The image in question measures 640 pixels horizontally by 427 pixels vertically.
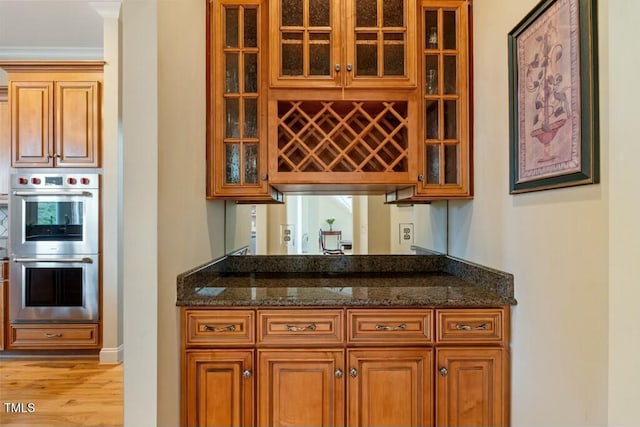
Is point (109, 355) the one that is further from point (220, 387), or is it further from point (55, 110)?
point (55, 110)

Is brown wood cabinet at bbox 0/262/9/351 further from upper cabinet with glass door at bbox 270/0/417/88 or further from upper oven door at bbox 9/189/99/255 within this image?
upper cabinet with glass door at bbox 270/0/417/88

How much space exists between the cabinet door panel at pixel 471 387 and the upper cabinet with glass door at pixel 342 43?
55.9 inches

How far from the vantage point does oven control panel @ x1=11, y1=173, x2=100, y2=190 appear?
3066 millimetres

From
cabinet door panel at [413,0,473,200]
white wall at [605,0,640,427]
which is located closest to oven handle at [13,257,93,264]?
cabinet door panel at [413,0,473,200]

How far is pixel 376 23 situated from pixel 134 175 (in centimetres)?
150

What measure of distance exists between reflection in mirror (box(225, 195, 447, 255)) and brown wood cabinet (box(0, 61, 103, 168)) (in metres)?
1.81

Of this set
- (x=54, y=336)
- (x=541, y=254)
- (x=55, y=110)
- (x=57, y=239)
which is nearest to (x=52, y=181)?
(x=57, y=239)

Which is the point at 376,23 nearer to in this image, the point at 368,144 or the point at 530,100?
the point at 368,144

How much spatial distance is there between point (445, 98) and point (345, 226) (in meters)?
1.00

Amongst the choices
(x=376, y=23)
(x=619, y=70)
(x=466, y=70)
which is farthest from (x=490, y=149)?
(x=376, y=23)

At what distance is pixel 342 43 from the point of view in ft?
6.30

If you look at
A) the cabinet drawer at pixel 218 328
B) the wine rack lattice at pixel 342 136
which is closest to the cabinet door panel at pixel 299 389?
the cabinet drawer at pixel 218 328

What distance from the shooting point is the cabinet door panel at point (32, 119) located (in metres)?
3.09

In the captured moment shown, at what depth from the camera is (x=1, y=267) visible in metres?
3.15
